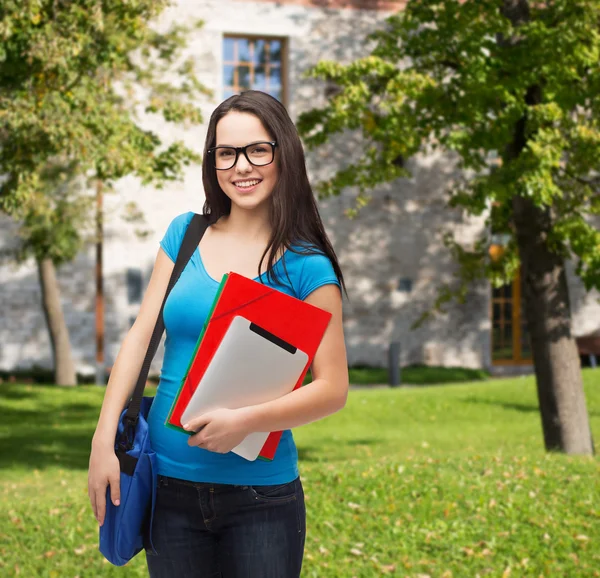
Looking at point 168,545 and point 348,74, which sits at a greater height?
point 348,74

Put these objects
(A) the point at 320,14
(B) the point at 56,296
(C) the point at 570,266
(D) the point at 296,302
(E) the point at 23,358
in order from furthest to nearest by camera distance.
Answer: (C) the point at 570,266 → (A) the point at 320,14 → (E) the point at 23,358 → (B) the point at 56,296 → (D) the point at 296,302

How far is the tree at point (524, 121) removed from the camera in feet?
27.8

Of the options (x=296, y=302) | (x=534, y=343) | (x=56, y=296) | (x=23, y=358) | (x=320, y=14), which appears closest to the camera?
(x=296, y=302)

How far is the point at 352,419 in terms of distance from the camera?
46.9 ft

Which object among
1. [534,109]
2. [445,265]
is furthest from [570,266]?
[534,109]

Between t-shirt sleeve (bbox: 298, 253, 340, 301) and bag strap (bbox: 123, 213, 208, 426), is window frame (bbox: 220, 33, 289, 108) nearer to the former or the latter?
bag strap (bbox: 123, 213, 208, 426)

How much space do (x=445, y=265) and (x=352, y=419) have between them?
7.78 metres

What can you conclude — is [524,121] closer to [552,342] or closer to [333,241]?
[552,342]

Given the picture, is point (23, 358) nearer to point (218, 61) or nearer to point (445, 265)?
point (218, 61)

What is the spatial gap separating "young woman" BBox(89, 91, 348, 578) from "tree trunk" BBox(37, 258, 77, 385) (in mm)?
14676

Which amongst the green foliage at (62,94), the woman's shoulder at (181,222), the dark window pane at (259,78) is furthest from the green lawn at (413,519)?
the dark window pane at (259,78)

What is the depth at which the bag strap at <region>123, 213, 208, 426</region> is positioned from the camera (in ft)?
7.39

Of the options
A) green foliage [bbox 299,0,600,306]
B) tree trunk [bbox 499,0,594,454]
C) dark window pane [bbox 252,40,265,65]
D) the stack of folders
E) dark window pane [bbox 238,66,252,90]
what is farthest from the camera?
dark window pane [bbox 252,40,265,65]

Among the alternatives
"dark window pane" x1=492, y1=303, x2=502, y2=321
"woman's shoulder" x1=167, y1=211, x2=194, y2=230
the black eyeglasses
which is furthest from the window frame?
the black eyeglasses
